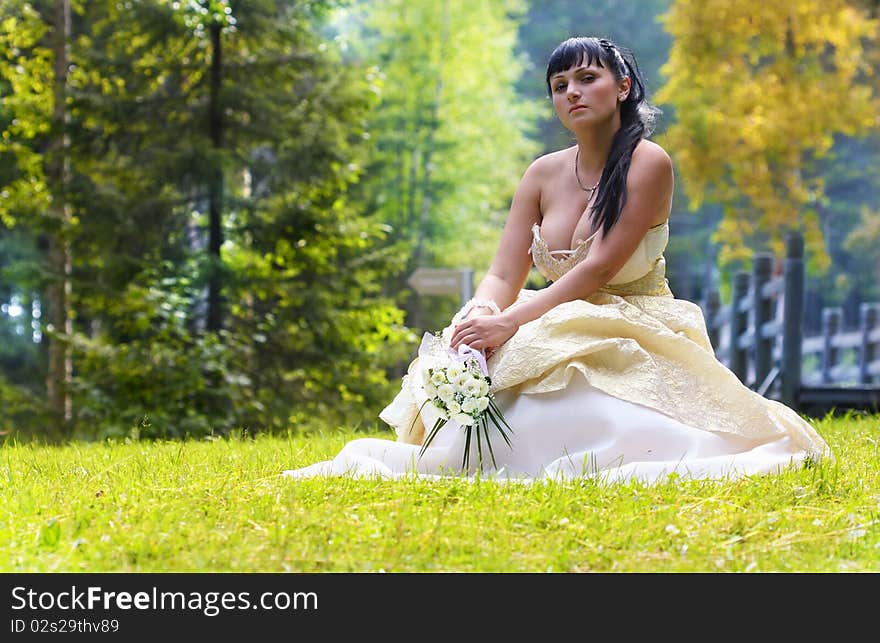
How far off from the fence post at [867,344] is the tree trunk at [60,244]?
980cm

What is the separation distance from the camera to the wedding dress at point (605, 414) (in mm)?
3961

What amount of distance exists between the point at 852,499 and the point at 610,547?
3.49 feet

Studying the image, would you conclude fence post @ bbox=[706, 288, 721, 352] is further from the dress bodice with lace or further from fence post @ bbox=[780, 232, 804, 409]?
the dress bodice with lace

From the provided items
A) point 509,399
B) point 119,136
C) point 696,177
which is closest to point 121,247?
point 119,136

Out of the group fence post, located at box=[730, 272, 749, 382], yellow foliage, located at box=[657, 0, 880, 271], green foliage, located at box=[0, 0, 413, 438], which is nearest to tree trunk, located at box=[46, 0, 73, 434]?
green foliage, located at box=[0, 0, 413, 438]

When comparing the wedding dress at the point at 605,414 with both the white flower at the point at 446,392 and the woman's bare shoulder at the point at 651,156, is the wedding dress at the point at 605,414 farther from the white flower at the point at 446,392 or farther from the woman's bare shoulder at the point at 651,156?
the woman's bare shoulder at the point at 651,156

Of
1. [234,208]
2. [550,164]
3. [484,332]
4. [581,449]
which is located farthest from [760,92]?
[581,449]

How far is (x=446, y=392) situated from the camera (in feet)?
12.5

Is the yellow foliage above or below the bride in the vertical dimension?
above

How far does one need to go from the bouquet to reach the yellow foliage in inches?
479

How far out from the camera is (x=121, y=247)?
33.4ft

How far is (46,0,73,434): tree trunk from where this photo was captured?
32.4 ft

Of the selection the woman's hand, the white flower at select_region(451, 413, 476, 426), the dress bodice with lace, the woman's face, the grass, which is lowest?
the grass

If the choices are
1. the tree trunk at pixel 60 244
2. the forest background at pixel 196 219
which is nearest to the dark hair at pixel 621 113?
the forest background at pixel 196 219
